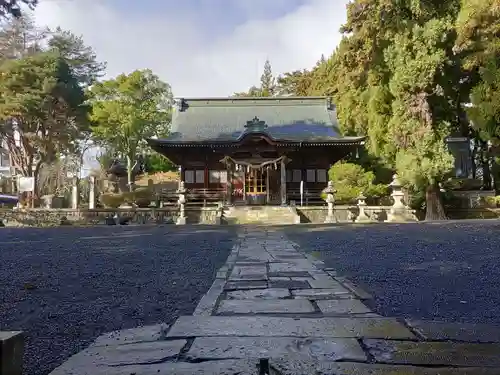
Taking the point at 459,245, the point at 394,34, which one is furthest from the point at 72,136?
the point at 459,245

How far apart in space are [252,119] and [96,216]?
10343 mm

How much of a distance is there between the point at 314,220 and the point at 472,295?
49.5ft

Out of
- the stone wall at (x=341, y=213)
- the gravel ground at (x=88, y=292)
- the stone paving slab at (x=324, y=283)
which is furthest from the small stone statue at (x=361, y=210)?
the stone paving slab at (x=324, y=283)

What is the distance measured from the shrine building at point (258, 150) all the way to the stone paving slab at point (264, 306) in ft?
57.1

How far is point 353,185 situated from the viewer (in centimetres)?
2030

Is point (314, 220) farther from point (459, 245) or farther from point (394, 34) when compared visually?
point (459, 245)

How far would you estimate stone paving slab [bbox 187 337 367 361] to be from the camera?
200 centimetres

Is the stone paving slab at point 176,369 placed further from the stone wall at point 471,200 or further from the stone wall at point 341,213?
the stone wall at point 471,200

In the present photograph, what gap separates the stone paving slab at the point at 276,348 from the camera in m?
2.00

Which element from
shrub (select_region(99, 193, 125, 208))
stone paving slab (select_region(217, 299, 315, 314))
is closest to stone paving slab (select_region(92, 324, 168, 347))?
stone paving slab (select_region(217, 299, 315, 314))

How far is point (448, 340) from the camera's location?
7.43 feet

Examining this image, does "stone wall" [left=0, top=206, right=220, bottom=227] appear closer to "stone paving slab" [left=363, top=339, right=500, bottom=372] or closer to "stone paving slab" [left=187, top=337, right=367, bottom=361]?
"stone paving slab" [left=187, top=337, right=367, bottom=361]

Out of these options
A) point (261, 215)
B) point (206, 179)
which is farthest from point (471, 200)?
point (206, 179)

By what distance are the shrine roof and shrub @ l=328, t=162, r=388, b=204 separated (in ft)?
5.05
